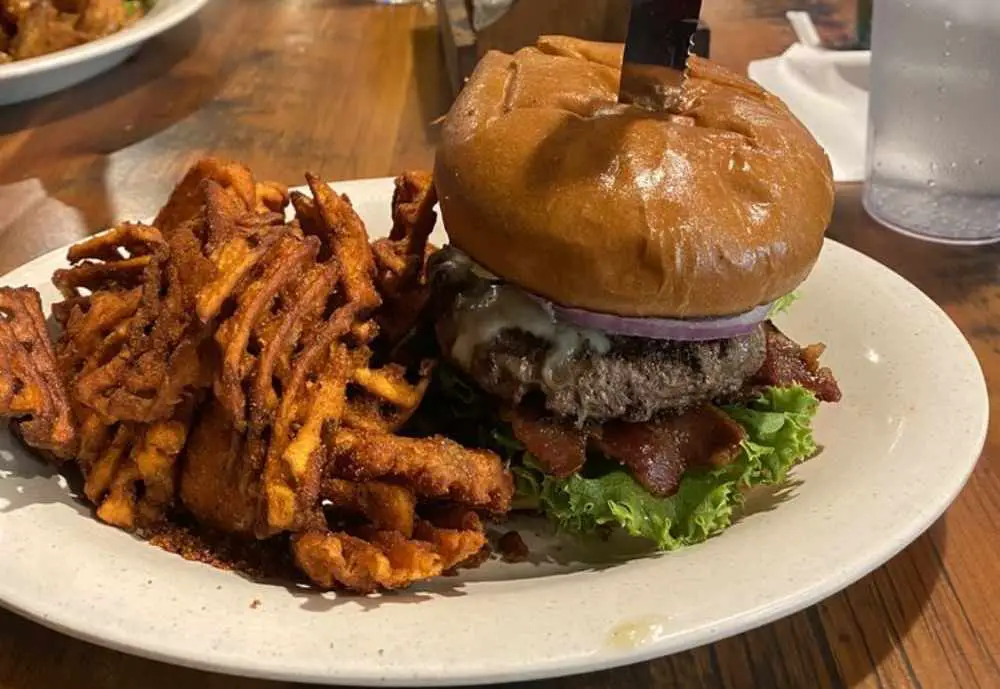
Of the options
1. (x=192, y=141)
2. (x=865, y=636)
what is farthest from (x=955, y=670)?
(x=192, y=141)

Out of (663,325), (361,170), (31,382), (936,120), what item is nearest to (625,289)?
(663,325)

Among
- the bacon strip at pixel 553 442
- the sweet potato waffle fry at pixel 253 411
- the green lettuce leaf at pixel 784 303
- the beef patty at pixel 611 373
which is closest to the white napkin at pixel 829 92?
the green lettuce leaf at pixel 784 303

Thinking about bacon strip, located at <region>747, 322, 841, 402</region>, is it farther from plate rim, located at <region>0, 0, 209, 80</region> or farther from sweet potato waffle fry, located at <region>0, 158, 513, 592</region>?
plate rim, located at <region>0, 0, 209, 80</region>

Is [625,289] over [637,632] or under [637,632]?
over

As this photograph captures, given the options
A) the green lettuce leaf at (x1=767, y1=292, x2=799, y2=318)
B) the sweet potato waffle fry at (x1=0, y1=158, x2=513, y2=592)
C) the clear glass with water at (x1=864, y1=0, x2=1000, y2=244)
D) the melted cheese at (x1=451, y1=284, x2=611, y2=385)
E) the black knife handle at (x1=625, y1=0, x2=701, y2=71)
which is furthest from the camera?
the clear glass with water at (x1=864, y1=0, x2=1000, y2=244)

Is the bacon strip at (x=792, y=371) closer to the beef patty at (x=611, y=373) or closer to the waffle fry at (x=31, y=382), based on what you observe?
the beef patty at (x=611, y=373)

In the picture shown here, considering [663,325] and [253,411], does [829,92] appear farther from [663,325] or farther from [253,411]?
[253,411]

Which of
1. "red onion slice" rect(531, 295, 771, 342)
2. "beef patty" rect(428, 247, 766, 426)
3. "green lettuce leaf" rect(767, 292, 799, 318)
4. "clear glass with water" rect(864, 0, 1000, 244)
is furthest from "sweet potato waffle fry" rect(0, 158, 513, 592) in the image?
"clear glass with water" rect(864, 0, 1000, 244)
